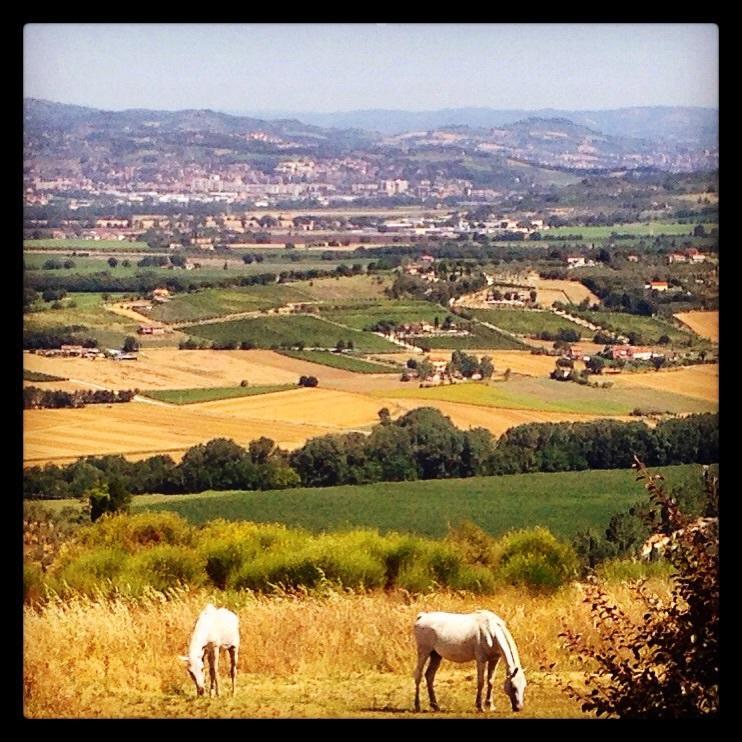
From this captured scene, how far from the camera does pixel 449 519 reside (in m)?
7.95

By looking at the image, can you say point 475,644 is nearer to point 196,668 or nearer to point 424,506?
point 424,506

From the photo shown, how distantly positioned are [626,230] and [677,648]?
1900mm

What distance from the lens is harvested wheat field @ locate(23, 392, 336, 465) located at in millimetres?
7848

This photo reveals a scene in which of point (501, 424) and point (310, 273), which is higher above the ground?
point (310, 273)

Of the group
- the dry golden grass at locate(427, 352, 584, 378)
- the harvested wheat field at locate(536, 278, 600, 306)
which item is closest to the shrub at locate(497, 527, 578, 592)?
the dry golden grass at locate(427, 352, 584, 378)

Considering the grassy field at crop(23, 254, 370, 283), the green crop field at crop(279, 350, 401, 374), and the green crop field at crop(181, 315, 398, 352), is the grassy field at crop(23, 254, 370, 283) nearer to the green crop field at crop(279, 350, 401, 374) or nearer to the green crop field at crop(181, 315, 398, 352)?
the green crop field at crop(181, 315, 398, 352)

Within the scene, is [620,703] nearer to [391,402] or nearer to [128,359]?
[391,402]

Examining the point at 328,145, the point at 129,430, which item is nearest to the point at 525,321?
the point at 328,145

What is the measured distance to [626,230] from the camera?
798 cm

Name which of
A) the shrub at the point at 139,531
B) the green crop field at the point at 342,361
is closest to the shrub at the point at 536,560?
the green crop field at the point at 342,361

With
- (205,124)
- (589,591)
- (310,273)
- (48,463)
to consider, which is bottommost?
(589,591)
